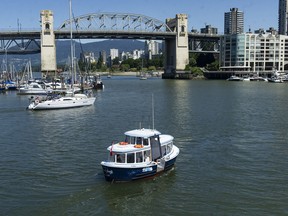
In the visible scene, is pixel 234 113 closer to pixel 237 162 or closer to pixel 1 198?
pixel 237 162

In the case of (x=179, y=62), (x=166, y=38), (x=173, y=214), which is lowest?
(x=173, y=214)

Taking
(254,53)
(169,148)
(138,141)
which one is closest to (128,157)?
(138,141)

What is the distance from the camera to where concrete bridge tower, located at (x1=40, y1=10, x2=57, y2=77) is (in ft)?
403

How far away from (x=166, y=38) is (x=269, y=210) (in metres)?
135

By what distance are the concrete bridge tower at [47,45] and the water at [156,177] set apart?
3562 inches

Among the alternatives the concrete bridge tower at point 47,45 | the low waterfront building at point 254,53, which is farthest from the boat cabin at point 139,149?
the low waterfront building at point 254,53

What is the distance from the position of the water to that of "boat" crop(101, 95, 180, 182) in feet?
1.39

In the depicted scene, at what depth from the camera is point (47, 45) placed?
124 metres

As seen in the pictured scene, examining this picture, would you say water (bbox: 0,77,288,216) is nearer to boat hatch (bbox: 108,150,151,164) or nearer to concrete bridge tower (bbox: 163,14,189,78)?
boat hatch (bbox: 108,150,151,164)

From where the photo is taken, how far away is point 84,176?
741 inches

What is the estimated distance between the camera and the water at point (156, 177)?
50.6ft

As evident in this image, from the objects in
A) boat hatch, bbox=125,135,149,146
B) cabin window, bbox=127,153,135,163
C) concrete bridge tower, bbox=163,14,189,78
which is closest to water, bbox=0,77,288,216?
cabin window, bbox=127,153,135,163

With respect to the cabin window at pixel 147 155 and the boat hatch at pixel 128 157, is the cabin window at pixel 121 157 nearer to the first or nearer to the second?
the boat hatch at pixel 128 157

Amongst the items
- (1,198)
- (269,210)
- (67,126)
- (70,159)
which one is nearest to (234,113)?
(67,126)
